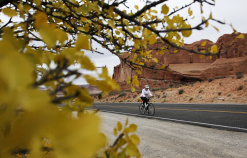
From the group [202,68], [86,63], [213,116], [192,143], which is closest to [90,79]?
[86,63]

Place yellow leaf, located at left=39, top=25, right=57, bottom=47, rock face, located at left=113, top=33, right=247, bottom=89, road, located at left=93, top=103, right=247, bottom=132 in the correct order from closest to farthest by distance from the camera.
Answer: yellow leaf, located at left=39, top=25, right=57, bottom=47
road, located at left=93, top=103, right=247, bottom=132
rock face, located at left=113, top=33, right=247, bottom=89

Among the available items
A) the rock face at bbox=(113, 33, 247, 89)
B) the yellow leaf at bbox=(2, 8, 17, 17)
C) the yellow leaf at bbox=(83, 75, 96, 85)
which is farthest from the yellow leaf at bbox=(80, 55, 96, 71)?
the rock face at bbox=(113, 33, 247, 89)

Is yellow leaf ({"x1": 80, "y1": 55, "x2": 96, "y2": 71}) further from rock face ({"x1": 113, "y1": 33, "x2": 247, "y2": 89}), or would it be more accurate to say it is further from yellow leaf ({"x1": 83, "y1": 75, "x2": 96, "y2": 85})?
rock face ({"x1": 113, "y1": 33, "x2": 247, "y2": 89})

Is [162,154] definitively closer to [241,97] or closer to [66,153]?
[66,153]

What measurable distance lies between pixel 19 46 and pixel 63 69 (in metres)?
0.18

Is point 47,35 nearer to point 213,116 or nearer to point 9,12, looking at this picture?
point 9,12

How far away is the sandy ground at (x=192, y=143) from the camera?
400cm

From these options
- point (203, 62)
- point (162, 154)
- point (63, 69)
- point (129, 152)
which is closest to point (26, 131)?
point (63, 69)

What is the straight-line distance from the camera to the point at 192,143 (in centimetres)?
463

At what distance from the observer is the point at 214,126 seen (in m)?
6.02

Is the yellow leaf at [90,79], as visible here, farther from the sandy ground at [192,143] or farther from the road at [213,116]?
the sandy ground at [192,143]

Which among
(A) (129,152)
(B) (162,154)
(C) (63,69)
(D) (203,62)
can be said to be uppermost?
(D) (203,62)

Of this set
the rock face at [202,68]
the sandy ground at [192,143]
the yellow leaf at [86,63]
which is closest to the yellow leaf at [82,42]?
the yellow leaf at [86,63]

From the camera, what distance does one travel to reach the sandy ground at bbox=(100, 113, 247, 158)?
4.00 metres
